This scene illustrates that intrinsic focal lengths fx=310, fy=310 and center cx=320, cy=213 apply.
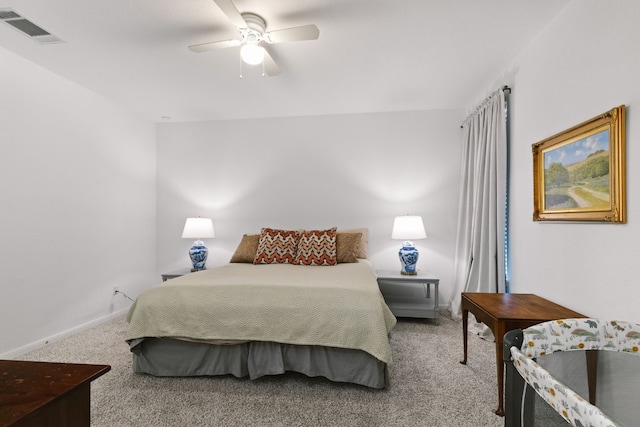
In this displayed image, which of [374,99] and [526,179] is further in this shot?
[374,99]

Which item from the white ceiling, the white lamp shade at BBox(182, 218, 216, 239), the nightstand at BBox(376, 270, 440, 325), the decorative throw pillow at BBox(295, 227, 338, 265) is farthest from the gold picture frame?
the white lamp shade at BBox(182, 218, 216, 239)

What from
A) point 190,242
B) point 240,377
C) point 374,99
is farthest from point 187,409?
point 374,99

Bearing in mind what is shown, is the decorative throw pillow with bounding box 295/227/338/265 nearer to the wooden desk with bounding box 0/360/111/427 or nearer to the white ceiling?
the white ceiling

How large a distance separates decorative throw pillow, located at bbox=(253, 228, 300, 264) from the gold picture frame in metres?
2.23

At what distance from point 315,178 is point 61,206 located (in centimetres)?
271

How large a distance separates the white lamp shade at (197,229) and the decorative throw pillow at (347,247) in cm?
165

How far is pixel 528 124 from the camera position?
2420 millimetres

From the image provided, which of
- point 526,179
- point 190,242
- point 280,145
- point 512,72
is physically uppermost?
point 512,72

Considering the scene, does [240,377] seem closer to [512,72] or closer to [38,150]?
[38,150]

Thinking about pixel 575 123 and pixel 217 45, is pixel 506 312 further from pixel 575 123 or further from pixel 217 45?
pixel 217 45

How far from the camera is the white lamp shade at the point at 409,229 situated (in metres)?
3.46

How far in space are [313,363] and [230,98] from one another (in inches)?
115

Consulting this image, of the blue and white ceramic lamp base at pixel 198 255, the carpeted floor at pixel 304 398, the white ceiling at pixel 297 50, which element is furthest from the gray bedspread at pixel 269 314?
the white ceiling at pixel 297 50

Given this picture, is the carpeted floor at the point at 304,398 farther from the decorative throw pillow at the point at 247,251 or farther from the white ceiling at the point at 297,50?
the white ceiling at the point at 297,50
